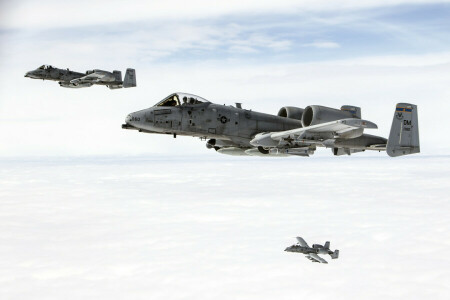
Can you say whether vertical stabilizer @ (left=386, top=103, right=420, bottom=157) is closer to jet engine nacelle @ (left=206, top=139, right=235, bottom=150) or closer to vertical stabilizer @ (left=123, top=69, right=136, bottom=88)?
jet engine nacelle @ (left=206, top=139, right=235, bottom=150)

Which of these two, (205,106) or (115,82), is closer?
(205,106)

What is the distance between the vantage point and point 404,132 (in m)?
27.1

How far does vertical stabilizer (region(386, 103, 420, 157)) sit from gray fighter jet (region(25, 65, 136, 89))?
100 feet

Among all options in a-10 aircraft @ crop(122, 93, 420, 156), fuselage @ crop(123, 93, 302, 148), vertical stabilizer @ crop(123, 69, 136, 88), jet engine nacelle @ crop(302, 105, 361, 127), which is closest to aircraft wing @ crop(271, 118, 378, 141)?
a-10 aircraft @ crop(122, 93, 420, 156)

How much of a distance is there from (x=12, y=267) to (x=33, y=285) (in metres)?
16.2

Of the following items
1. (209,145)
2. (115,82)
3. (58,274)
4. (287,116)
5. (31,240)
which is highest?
(115,82)

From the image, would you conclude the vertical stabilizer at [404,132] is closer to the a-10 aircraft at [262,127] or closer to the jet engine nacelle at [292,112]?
the a-10 aircraft at [262,127]

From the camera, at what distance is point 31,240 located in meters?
172

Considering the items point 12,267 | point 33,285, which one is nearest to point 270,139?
point 33,285

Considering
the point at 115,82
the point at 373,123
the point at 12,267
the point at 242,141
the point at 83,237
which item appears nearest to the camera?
the point at 373,123

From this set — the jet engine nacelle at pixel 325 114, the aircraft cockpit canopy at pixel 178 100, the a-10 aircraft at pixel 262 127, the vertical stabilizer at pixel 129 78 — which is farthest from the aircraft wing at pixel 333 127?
the vertical stabilizer at pixel 129 78

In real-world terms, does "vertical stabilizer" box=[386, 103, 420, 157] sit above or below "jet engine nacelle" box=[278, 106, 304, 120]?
below

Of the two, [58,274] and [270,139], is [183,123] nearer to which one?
[270,139]

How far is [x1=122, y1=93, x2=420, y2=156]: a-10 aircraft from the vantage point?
25969mm
